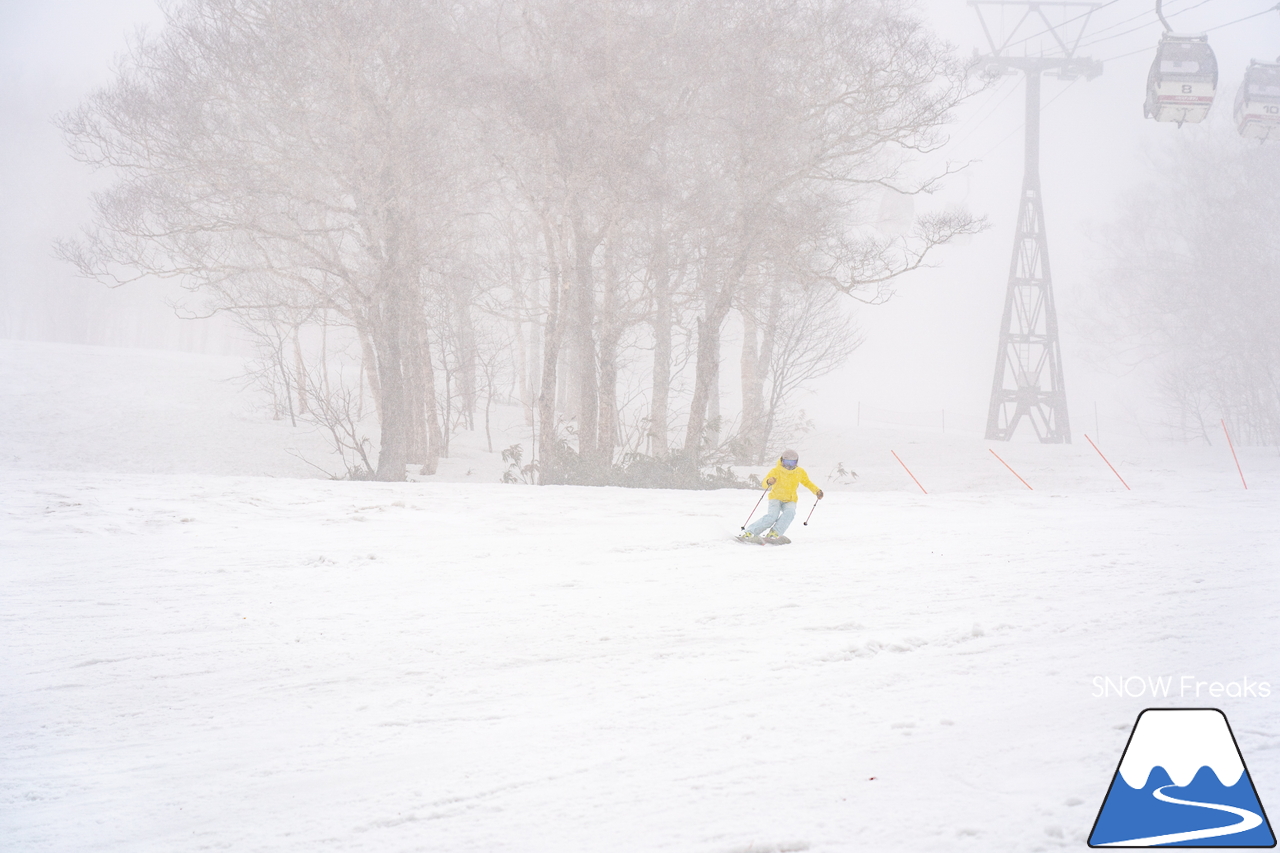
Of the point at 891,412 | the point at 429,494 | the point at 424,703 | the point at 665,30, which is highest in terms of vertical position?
the point at 665,30

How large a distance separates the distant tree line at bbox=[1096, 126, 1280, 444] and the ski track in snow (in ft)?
77.0

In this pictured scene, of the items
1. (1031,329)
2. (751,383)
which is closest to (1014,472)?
(751,383)

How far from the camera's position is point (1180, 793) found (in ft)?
7.84

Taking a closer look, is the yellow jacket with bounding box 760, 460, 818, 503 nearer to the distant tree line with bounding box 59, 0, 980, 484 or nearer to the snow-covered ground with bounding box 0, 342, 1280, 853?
the snow-covered ground with bounding box 0, 342, 1280, 853

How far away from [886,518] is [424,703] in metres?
8.53

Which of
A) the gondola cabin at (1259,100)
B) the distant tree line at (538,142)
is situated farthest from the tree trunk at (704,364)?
the gondola cabin at (1259,100)

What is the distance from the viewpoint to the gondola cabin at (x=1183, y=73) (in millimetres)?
14234

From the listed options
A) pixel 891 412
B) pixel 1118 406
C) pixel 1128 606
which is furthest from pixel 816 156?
pixel 1118 406

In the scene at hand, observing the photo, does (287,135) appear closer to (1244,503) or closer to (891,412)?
(1244,503)

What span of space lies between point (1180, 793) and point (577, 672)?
3.11 meters

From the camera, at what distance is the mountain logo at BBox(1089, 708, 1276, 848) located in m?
2.32

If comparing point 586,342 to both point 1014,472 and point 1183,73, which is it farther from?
point 1183,73

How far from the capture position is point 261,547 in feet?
26.2

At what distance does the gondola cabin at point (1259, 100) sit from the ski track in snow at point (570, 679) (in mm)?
8496
